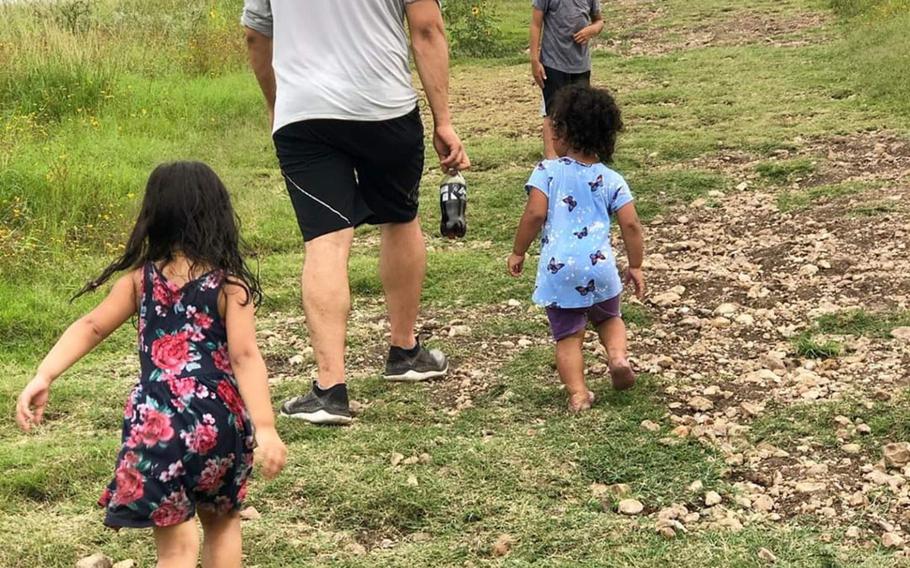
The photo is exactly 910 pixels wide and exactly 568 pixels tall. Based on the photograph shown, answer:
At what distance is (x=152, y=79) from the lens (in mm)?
11617

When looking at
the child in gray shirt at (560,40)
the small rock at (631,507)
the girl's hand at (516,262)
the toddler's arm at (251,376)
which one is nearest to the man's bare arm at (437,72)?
the girl's hand at (516,262)

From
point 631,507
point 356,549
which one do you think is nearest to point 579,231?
point 631,507

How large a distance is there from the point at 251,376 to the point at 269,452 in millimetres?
193

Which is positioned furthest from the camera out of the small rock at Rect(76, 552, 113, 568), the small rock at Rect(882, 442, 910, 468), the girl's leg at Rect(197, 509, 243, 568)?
the small rock at Rect(882, 442, 910, 468)

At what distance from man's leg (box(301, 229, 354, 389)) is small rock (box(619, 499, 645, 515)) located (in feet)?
4.12

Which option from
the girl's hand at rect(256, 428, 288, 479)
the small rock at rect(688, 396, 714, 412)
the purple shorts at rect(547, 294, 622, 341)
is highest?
the girl's hand at rect(256, 428, 288, 479)

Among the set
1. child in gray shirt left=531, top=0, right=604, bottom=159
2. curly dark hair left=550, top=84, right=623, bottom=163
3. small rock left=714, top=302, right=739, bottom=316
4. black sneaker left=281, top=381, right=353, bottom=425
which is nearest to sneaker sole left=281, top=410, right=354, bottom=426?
black sneaker left=281, top=381, right=353, bottom=425

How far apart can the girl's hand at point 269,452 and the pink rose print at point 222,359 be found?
8.1 inches

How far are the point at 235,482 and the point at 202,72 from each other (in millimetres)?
10471

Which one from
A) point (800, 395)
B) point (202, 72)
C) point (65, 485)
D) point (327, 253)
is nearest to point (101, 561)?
point (65, 485)

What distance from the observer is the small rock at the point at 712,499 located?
3.47 meters

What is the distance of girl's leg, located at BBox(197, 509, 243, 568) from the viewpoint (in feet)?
9.38

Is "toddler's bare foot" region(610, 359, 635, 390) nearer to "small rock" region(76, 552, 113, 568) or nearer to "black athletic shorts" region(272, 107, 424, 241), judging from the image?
"black athletic shorts" region(272, 107, 424, 241)

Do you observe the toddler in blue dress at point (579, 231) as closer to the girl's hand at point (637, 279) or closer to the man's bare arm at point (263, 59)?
the girl's hand at point (637, 279)
